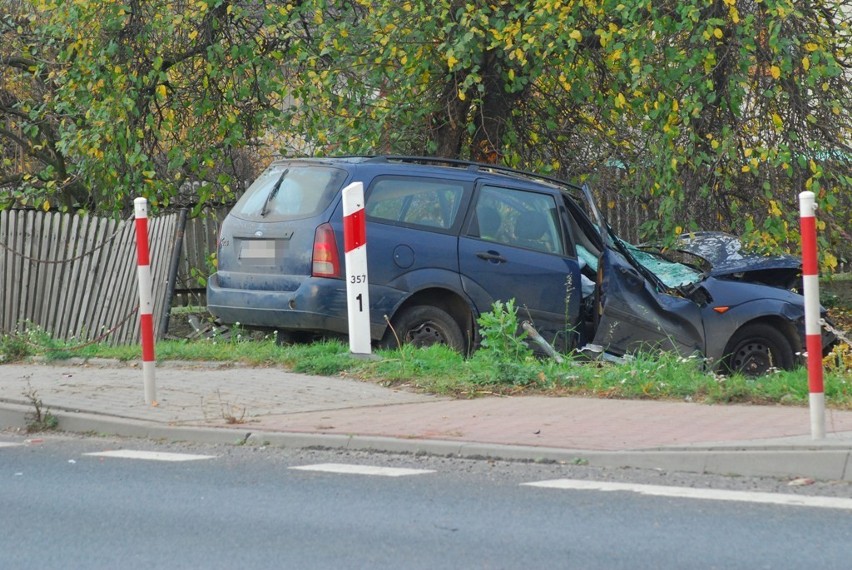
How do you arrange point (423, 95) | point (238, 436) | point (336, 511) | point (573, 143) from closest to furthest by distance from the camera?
point (336, 511)
point (238, 436)
point (423, 95)
point (573, 143)

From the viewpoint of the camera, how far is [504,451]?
6922 millimetres

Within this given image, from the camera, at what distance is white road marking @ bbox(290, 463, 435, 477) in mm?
6703

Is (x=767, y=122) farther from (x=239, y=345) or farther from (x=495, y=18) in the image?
(x=239, y=345)

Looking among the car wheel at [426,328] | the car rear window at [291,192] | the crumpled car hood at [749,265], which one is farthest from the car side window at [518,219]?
the crumpled car hood at [749,265]

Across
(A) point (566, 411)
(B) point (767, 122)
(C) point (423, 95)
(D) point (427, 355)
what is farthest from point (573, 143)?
(A) point (566, 411)

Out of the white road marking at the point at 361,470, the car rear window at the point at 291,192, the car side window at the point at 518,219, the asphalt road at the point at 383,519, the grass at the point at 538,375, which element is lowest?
the asphalt road at the point at 383,519

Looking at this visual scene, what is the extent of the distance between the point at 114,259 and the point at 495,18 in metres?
4.69

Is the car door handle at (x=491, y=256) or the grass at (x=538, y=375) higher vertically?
the car door handle at (x=491, y=256)

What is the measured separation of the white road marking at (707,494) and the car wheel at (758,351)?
17.3 ft

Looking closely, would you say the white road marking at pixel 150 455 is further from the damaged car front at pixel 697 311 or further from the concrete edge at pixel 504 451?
the damaged car front at pixel 697 311

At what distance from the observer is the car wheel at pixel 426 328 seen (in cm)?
1086

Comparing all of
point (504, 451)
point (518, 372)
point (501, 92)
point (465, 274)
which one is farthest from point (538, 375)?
point (501, 92)

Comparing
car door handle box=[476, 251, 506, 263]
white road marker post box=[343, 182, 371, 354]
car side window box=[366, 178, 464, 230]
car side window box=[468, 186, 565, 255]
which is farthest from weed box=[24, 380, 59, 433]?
car side window box=[468, 186, 565, 255]

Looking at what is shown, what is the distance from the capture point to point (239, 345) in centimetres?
1146
